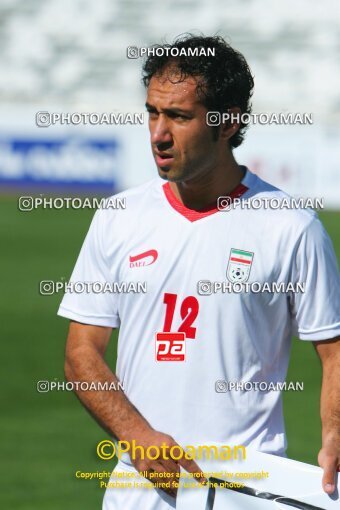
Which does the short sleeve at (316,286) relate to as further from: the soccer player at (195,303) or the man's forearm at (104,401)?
the man's forearm at (104,401)

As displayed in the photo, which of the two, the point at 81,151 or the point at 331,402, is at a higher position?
the point at 81,151

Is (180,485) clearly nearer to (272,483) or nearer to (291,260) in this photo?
(272,483)

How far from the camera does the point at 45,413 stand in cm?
770

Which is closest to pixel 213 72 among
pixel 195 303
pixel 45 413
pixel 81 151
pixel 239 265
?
pixel 239 265

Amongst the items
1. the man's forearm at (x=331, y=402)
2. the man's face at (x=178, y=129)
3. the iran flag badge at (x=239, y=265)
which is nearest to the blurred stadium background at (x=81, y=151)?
the man's face at (x=178, y=129)

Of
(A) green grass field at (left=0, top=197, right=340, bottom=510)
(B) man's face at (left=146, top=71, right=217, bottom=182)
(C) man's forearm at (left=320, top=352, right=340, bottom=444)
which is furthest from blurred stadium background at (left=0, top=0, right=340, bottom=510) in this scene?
(C) man's forearm at (left=320, top=352, right=340, bottom=444)

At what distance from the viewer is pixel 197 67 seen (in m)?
3.25

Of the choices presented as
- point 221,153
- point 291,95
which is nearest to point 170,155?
point 221,153

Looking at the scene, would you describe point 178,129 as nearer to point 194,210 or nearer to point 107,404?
point 194,210

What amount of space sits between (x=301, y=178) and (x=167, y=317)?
16.2 metres

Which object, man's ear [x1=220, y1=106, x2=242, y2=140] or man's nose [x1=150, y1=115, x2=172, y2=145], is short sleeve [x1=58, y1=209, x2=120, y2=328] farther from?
man's ear [x1=220, y1=106, x2=242, y2=140]

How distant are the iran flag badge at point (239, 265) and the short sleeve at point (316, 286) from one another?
0.13m

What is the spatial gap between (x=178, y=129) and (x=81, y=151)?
56.4 feet

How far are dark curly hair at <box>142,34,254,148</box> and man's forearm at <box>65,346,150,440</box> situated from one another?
82cm
